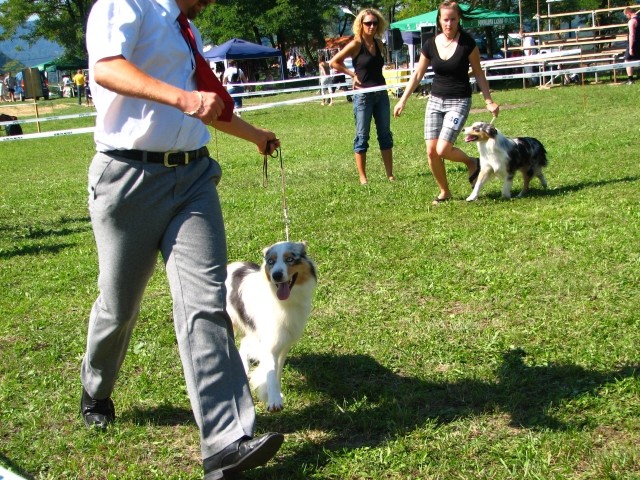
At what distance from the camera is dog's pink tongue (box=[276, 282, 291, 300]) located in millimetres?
4016

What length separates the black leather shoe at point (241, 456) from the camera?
304 cm

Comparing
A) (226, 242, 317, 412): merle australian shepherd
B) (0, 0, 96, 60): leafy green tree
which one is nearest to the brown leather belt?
(226, 242, 317, 412): merle australian shepherd

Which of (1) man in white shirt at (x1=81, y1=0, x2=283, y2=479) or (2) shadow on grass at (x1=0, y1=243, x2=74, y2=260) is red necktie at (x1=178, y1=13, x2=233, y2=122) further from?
(2) shadow on grass at (x1=0, y1=243, x2=74, y2=260)

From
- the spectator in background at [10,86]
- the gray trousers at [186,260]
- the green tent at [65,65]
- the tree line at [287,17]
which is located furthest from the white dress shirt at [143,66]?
the green tent at [65,65]

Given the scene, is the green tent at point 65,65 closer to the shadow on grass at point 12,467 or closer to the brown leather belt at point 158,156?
the shadow on grass at point 12,467

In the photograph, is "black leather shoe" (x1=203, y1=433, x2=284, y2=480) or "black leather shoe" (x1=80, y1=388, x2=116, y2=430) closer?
"black leather shoe" (x1=203, y1=433, x2=284, y2=480)

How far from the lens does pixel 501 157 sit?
8820 millimetres

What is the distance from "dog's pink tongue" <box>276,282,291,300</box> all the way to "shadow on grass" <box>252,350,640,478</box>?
2.01 ft

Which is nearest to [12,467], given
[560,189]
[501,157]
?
[501,157]

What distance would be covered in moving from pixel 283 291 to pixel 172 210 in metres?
0.97

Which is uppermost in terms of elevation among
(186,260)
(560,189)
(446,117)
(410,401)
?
(446,117)

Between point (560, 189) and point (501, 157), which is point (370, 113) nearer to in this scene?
point (501, 157)

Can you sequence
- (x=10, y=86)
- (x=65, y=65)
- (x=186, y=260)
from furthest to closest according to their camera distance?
1. (x=65, y=65)
2. (x=10, y=86)
3. (x=186, y=260)

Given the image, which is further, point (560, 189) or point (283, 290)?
point (560, 189)
